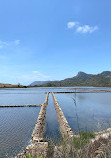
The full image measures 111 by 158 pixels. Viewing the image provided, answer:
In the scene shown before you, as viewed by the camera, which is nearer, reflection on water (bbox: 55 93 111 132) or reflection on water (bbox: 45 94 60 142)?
reflection on water (bbox: 45 94 60 142)

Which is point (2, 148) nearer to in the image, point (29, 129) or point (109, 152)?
point (29, 129)

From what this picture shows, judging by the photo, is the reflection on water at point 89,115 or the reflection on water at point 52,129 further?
the reflection on water at point 89,115

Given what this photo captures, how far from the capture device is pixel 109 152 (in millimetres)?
2260

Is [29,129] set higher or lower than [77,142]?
lower

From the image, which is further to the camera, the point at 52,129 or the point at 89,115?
the point at 89,115

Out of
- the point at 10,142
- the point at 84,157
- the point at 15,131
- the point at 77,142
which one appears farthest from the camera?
the point at 15,131

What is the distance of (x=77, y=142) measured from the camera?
3.51 m

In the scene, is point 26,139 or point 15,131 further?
point 15,131

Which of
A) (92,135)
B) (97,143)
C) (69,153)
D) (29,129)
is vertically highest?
(69,153)

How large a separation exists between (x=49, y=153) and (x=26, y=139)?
3.64m

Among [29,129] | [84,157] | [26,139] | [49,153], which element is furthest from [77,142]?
[29,129]

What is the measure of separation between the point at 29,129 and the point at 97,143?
5.25 m

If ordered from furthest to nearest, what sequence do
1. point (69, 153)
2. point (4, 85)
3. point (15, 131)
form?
1. point (4, 85)
2. point (15, 131)
3. point (69, 153)

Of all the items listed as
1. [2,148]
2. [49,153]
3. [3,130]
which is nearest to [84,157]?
[49,153]
